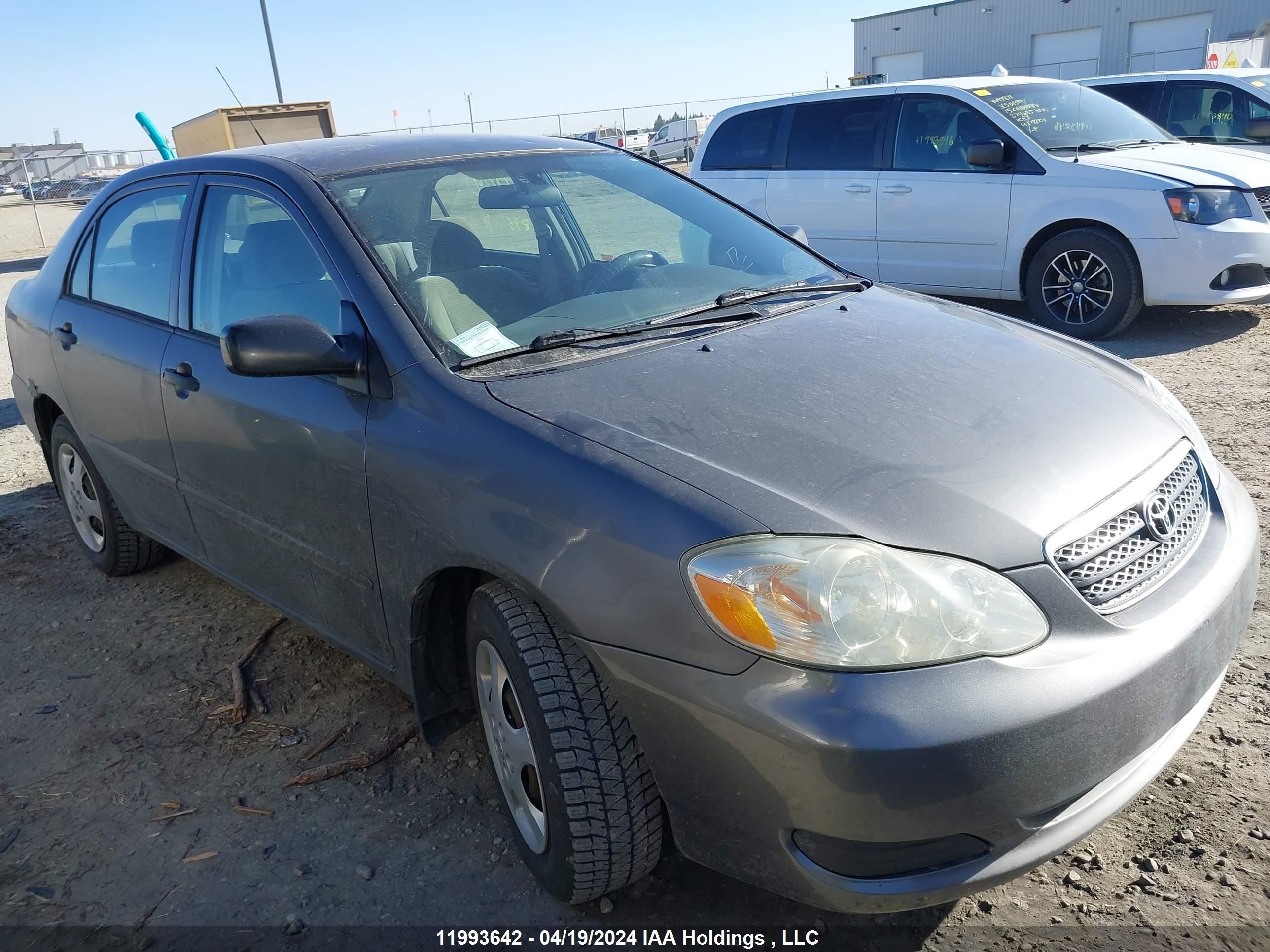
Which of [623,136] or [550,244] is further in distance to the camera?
[623,136]

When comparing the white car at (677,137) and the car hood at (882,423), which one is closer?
the car hood at (882,423)

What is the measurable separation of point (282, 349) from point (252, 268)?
79cm

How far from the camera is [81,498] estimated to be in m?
4.47

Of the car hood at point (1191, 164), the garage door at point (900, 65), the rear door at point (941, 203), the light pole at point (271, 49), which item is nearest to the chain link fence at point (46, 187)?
the light pole at point (271, 49)

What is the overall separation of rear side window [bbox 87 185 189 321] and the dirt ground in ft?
4.11

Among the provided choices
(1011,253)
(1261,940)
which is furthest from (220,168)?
(1011,253)

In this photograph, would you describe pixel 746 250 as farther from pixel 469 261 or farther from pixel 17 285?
pixel 17 285

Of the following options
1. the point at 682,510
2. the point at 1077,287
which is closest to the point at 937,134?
the point at 1077,287

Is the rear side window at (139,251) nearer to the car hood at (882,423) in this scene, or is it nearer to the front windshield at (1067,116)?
the car hood at (882,423)

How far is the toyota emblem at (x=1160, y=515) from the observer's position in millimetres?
2170

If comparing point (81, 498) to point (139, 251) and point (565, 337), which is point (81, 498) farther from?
point (565, 337)

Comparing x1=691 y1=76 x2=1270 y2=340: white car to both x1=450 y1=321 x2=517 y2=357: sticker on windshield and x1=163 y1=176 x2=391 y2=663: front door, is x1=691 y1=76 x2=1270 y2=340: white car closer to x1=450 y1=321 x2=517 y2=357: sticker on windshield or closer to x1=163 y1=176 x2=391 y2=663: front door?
x1=163 y1=176 x2=391 y2=663: front door

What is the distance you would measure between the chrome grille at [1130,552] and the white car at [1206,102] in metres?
8.59

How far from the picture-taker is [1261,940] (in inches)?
82.7
